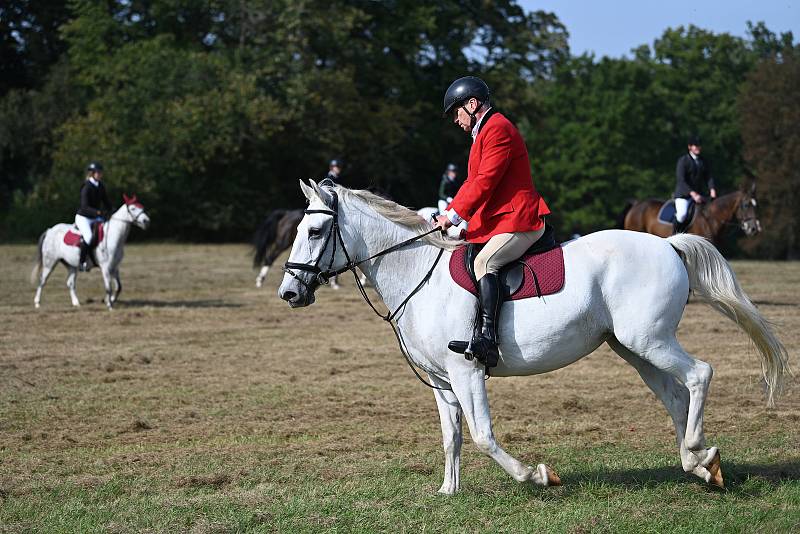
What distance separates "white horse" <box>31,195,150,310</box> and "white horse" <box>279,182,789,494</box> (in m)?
12.6

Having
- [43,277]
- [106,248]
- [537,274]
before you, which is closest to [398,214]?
A: [537,274]

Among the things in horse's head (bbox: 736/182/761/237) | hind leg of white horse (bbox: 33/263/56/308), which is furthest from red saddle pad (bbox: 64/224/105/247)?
horse's head (bbox: 736/182/761/237)

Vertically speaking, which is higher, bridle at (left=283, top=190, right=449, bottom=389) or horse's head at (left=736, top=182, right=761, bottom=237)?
horse's head at (left=736, top=182, right=761, bottom=237)

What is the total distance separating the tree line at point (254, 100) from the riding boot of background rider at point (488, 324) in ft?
110

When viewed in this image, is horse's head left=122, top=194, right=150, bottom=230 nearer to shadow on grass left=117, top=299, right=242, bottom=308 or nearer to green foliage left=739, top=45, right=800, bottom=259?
shadow on grass left=117, top=299, right=242, bottom=308

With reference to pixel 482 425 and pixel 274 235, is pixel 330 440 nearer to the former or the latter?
pixel 482 425

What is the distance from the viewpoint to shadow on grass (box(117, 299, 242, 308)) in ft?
62.7

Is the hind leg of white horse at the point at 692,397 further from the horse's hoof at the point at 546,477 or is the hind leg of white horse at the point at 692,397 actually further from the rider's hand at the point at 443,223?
the rider's hand at the point at 443,223

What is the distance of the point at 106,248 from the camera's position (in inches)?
724

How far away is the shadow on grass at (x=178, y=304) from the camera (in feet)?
62.7

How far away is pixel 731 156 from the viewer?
55.9 meters

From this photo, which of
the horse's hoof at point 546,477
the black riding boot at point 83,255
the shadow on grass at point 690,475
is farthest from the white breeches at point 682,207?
the horse's hoof at point 546,477

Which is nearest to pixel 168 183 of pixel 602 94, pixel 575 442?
pixel 602 94

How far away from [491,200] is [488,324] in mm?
884
